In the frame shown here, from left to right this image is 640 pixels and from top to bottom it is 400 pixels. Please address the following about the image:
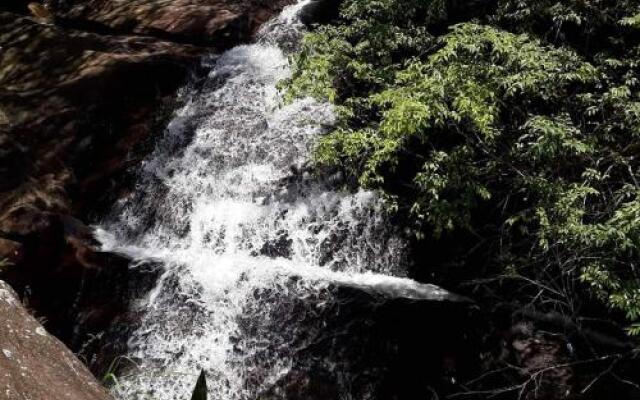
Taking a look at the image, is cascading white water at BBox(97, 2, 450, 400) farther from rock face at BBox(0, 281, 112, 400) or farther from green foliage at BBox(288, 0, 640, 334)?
→ rock face at BBox(0, 281, 112, 400)

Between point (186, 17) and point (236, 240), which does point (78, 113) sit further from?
point (236, 240)

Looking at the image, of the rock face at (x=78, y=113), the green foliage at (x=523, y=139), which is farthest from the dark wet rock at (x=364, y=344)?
the rock face at (x=78, y=113)

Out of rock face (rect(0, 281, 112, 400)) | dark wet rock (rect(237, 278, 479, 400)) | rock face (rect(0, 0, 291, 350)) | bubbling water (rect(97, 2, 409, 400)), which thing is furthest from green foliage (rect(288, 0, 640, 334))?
rock face (rect(0, 281, 112, 400))

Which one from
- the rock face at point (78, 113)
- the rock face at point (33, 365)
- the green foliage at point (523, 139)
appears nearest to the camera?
the rock face at point (33, 365)

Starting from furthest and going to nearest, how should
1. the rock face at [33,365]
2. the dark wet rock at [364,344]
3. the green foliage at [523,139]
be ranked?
1. the dark wet rock at [364,344]
2. the green foliage at [523,139]
3. the rock face at [33,365]

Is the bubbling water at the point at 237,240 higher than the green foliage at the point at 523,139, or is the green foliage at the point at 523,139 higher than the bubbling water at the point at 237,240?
the green foliage at the point at 523,139

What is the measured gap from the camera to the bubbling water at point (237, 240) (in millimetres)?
5871

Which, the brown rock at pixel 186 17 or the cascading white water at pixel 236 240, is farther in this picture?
the brown rock at pixel 186 17

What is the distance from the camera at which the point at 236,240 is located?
6887 mm

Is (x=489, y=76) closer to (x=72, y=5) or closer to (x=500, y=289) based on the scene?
(x=500, y=289)

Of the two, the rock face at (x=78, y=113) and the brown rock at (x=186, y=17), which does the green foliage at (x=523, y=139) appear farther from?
the brown rock at (x=186, y=17)

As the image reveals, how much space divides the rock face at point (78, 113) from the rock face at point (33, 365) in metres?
3.63

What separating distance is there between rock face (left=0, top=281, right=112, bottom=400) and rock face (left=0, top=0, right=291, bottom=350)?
3632 mm

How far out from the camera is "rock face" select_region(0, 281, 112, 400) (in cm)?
251
